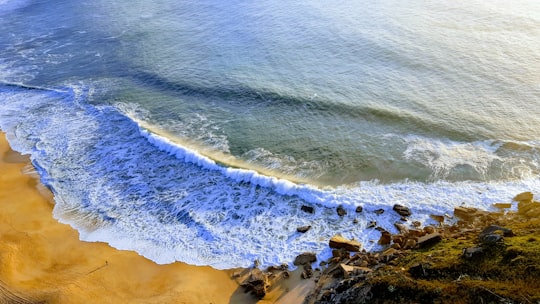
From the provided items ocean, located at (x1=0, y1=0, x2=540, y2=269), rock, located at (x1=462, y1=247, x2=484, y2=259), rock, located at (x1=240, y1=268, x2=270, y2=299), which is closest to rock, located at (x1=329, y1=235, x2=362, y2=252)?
ocean, located at (x1=0, y1=0, x2=540, y2=269)

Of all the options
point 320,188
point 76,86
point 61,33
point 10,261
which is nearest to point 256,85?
point 320,188

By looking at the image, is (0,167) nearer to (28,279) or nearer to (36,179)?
(36,179)

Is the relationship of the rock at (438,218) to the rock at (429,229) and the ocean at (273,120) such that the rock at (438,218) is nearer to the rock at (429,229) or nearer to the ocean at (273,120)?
the ocean at (273,120)

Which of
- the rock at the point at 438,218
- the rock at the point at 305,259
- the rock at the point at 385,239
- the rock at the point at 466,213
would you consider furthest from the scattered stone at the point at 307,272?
the rock at the point at 466,213

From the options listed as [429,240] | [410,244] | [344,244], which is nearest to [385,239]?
[410,244]

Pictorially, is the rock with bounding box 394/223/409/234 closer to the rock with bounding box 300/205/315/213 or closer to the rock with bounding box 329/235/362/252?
the rock with bounding box 329/235/362/252

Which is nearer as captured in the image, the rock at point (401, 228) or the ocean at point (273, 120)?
the rock at point (401, 228)
